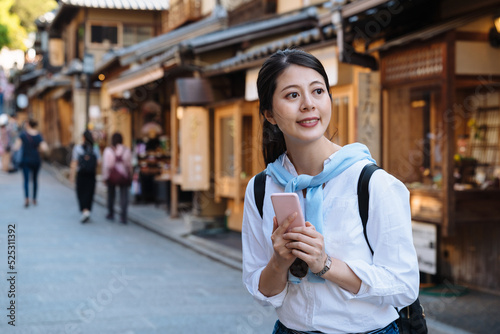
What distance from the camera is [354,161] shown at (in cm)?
214

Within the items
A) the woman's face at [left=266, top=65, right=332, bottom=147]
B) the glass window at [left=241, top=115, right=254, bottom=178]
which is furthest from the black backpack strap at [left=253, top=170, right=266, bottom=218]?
the glass window at [left=241, top=115, right=254, bottom=178]

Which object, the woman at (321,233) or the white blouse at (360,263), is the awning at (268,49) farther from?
the white blouse at (360,263)

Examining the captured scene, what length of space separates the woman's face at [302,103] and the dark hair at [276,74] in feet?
0.07

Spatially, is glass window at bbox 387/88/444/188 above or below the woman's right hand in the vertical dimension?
above

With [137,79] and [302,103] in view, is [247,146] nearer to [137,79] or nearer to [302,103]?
[137,79]

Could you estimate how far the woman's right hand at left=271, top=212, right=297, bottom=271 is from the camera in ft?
6.48

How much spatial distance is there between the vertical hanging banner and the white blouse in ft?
35.5

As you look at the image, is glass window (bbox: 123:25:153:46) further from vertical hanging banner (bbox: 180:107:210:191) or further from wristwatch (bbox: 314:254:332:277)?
wristwatch (bbox: 314:254:332:277)

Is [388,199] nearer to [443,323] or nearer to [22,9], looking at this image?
[443,323]

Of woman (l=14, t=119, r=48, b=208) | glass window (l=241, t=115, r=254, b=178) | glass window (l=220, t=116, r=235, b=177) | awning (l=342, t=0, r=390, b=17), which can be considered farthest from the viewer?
woman (l=14, t=119, r=48, b=208)

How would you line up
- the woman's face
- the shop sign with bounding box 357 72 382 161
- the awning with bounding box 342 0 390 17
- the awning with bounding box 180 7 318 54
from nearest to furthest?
1. the woman's face
2. the awning with bounding box 342 0 390 17
3. the shop sign with bounding box 357 72 382 161
4. the awning with bounding box 180 7 318 54

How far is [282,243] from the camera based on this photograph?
2006 millimetres

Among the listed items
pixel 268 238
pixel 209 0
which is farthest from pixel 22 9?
pixel 268 238

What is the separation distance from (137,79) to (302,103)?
45.2 ft
